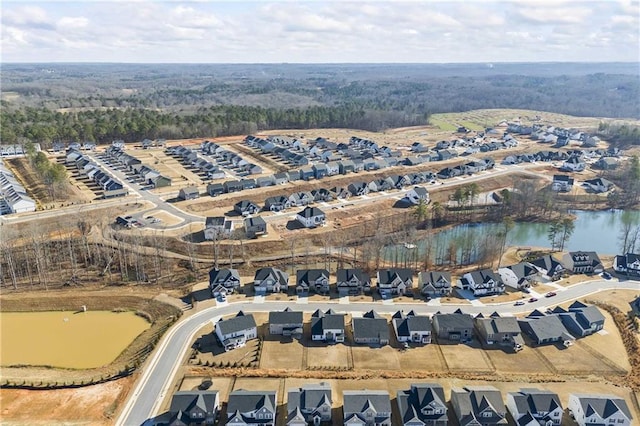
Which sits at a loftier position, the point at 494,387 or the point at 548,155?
the point at 548,155

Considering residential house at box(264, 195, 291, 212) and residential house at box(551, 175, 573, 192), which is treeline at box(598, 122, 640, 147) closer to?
residential house at box(551, 175, 573, 192)

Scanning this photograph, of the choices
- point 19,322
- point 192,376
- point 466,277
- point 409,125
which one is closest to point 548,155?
point 409,125

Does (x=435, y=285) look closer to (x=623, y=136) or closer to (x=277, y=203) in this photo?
(x=277, y=203)

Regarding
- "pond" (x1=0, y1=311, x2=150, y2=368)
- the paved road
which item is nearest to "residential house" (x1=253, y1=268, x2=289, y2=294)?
the paved road

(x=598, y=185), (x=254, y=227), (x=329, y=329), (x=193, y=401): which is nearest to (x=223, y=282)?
(x=329, y=329)

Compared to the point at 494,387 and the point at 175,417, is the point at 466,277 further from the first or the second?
the point at 175,417

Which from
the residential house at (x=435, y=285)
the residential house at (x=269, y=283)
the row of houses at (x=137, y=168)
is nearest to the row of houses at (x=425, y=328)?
the residential house at (x=435, y=285)

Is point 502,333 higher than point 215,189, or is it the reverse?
point 215,189
